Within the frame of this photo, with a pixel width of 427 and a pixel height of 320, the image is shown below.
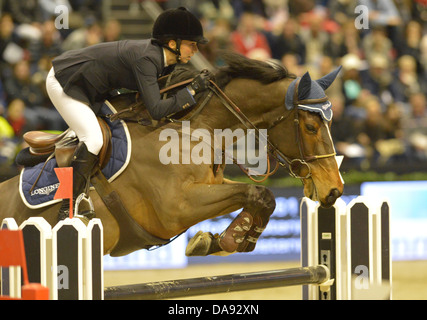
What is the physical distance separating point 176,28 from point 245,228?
124 cm

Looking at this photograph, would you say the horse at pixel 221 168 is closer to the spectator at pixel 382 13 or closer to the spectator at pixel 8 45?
the spectator at pixel 8 45

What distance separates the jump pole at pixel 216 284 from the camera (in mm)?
3719

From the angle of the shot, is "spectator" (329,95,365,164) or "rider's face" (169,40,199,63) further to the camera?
"spectator" (329,95,365,164)

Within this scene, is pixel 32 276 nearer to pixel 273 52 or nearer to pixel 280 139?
pixel 280 139

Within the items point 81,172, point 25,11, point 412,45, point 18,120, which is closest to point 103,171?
point 81,172

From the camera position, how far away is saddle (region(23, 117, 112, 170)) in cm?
423

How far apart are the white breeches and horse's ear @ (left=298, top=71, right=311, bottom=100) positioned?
3.94ft

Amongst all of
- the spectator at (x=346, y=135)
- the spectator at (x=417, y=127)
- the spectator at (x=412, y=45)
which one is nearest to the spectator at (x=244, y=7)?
the spectator at (x=346, y=135)

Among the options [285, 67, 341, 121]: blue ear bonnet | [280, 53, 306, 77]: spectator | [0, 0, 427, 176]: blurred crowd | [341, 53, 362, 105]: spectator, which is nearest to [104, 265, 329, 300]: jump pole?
[285, 67, 341, 121]: blue ear bonnet

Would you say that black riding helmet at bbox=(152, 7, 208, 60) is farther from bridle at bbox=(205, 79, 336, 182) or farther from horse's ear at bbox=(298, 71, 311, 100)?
horse's ear at bbox=(298, 71, 311, 100)

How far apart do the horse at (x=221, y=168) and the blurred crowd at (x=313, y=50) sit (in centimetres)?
408

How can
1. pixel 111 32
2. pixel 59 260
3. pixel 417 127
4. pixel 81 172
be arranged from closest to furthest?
pixel 59 260, pixel 81 172, pixel 111 32, pixel 417 127

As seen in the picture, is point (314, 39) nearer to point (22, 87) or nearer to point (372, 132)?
point (372, 132)

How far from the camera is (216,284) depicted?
3.98 metres
